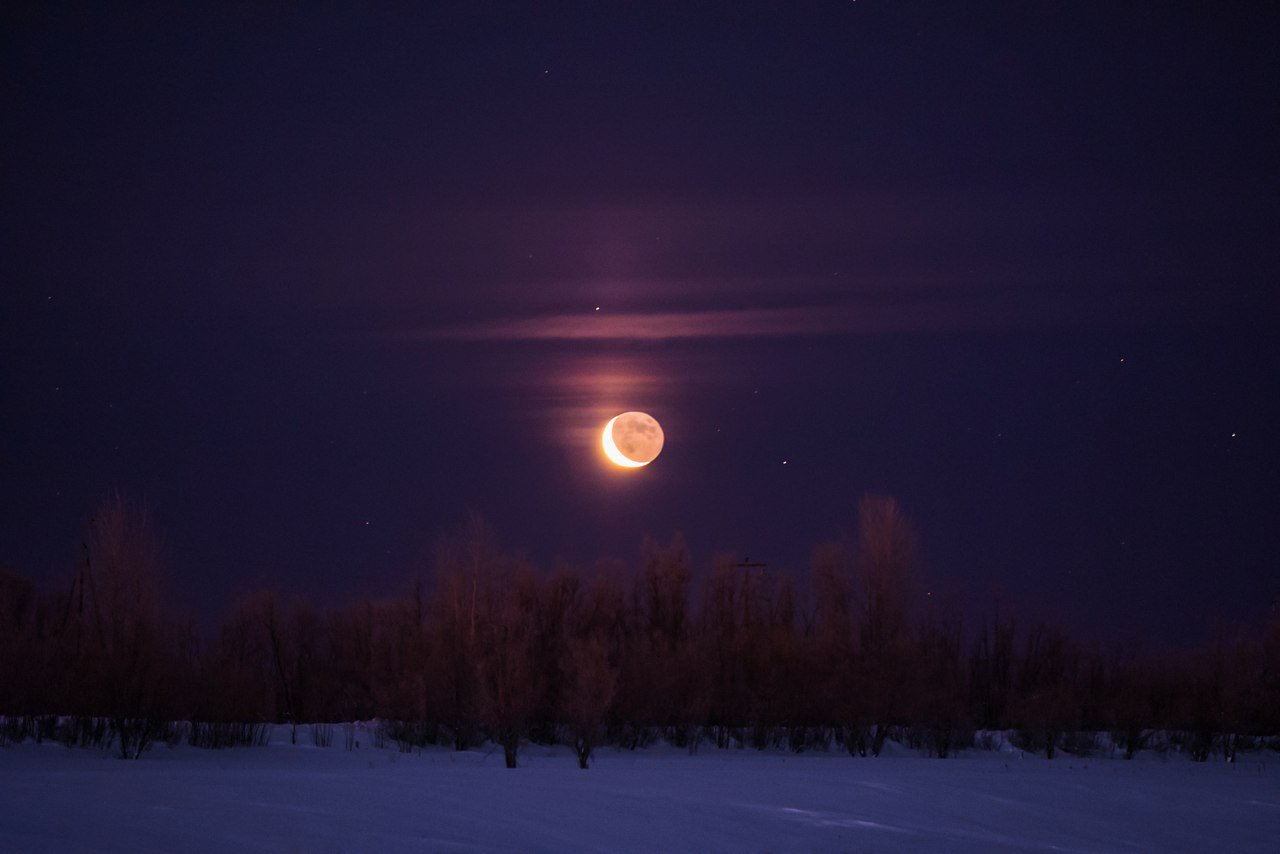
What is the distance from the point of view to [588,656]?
2745 centimetres

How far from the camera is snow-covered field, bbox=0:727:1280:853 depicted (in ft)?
41.8

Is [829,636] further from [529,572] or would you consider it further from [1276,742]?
[1276,742]

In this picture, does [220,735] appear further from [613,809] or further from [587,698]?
[613,809]

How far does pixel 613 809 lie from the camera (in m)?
15.6

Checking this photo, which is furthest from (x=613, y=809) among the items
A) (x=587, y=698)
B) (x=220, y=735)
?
(x=220, y=735)

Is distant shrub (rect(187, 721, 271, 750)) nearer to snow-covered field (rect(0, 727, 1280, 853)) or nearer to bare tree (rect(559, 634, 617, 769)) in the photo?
snow-covered field (rect(0, 727, 1280, 853))

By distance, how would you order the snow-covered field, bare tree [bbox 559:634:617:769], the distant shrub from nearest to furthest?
the snow-covered field
bare tree [bbox 559:634:617:769]
the distant shrub

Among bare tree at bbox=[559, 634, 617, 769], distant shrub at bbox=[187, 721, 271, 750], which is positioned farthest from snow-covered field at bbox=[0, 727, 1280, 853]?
distant shrub at bbox=[187, 721, 271, 750]

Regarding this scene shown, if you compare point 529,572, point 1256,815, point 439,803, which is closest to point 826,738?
point 529,572

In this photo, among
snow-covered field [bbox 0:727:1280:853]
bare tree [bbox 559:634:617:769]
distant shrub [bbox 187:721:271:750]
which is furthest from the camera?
distant shrub [bbox 187:721:271:750]

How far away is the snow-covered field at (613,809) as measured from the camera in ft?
41.8

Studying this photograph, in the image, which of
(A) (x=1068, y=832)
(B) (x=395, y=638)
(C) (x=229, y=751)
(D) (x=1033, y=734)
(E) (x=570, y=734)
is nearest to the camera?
(A) (x=1068, y=832)

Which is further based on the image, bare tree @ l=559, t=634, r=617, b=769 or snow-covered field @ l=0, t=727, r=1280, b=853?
bare tree @ l=559, t=634, r=617, b=769

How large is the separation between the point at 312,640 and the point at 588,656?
12402 mm
